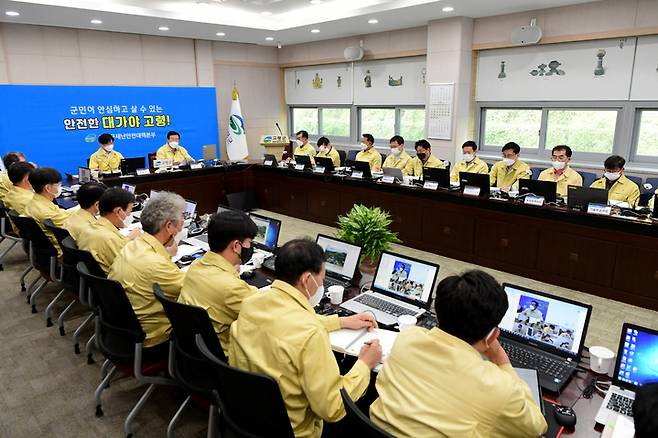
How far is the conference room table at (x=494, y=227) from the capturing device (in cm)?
400

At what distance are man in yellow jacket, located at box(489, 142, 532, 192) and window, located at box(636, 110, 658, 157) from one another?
61.9 inches

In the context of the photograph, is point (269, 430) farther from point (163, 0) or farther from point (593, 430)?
point (163, 0)

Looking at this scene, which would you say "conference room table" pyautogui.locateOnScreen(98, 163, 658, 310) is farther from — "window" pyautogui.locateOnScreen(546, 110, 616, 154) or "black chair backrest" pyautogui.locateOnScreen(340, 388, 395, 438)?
"black chair backrest" pyautogui.locateOnScreen(340, 388, 395, 438)

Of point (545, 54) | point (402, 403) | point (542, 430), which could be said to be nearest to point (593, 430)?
point (542, 430)

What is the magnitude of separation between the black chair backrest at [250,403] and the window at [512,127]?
6363mm

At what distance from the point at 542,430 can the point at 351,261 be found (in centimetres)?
161

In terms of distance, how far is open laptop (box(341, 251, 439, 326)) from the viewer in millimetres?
2443

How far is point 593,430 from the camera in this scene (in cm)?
157

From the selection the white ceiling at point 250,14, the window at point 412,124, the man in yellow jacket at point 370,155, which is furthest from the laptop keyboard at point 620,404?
the window at point 412,124

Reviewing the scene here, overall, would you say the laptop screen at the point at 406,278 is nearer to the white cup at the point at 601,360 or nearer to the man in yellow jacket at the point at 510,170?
the white cup at the point at 601,360

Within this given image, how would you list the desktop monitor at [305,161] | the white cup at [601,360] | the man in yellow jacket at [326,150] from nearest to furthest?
the white cup at [601,360]
the desktop monitor at [305,161]
the man in yellow jacket at [326,150]

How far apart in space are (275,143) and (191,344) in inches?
302

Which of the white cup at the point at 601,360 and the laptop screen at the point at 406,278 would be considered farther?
the laptop screen at the point at 406,278

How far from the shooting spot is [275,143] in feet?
30.9
